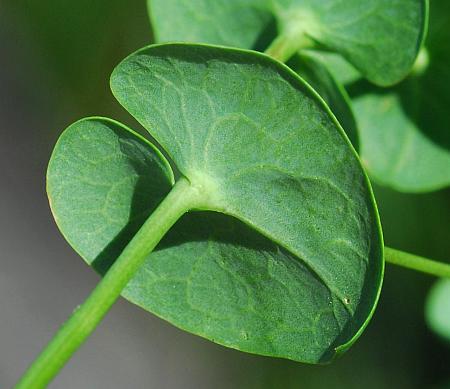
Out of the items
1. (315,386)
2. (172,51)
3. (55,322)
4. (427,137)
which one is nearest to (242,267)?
(172,51)

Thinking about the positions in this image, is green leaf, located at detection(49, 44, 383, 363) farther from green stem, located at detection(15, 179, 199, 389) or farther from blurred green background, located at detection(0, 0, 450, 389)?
blurred green background, located at detection(0, 0, 450, 389)

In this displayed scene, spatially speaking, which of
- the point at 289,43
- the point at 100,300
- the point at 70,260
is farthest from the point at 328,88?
the point at 70,260

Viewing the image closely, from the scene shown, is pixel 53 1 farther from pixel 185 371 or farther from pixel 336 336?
pixel 336 336

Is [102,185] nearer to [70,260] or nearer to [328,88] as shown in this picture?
[328,88]

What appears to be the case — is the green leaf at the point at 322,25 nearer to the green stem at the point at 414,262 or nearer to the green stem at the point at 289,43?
the green stem at the point at 289,43

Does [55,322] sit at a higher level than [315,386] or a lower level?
higher

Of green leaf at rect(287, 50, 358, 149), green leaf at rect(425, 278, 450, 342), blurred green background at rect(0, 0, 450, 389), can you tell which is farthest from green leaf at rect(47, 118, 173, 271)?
blurred green background at rect(0, 0, 450, 389)

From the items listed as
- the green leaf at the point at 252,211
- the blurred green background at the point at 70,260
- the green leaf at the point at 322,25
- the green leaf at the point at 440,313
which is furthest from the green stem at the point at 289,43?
the blurred green background at the point at 70,260
